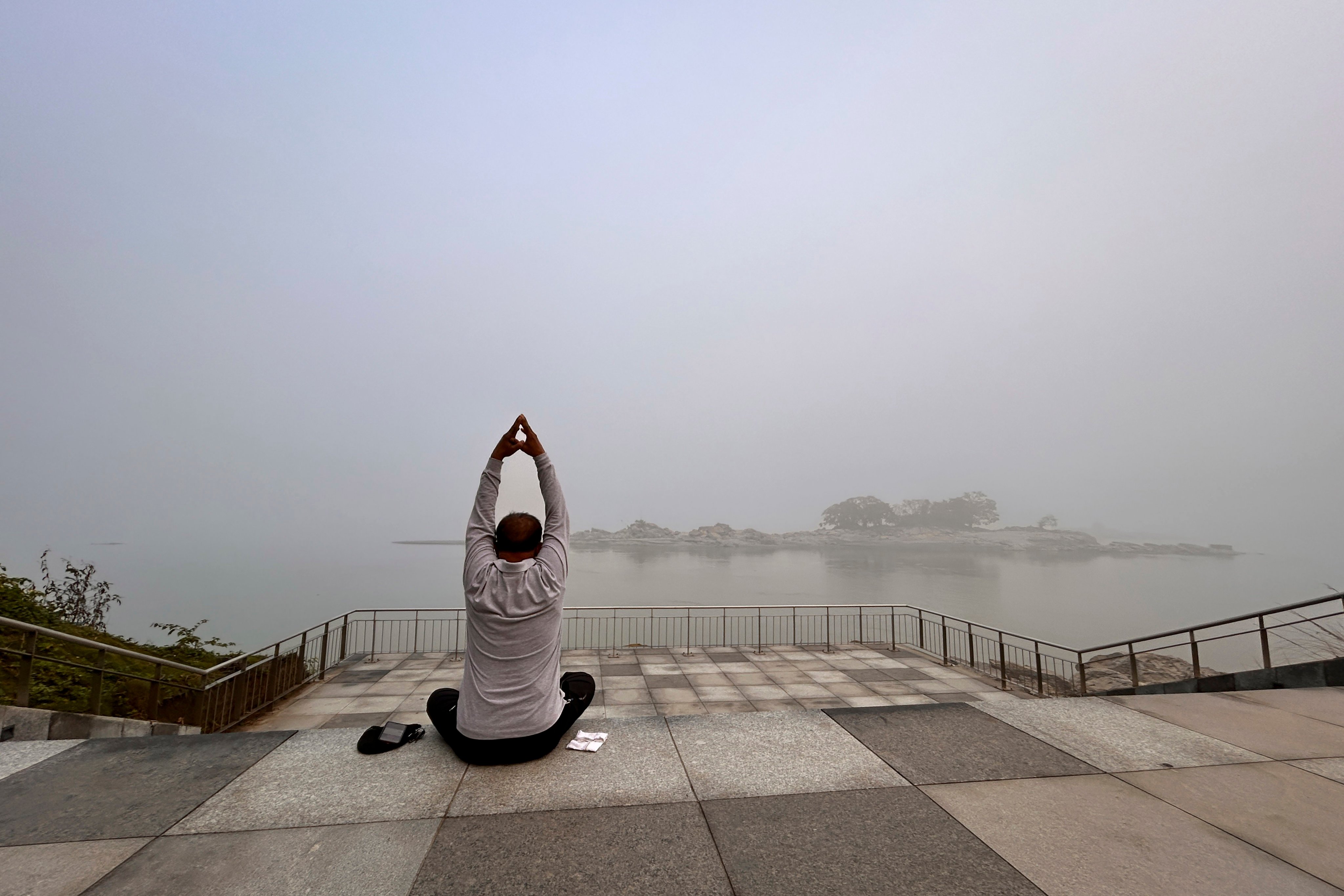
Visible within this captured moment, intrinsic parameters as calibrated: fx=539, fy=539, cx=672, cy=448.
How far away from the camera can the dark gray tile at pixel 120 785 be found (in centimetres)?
248

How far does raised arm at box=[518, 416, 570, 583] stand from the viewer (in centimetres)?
325

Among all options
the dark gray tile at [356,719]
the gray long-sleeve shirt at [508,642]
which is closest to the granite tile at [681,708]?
the dark gray tile at [356,719]

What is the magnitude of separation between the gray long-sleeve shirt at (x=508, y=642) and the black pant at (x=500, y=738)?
0.12 feet

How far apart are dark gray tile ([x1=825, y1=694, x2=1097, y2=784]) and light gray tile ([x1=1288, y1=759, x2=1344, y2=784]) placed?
1372mm

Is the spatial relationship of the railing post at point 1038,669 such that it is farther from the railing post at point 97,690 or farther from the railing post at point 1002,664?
the railing post at point 97,690

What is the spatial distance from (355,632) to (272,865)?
1307cm

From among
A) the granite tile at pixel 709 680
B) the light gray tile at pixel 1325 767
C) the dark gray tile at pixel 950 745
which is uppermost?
the dark gray tile at pixel 950 745

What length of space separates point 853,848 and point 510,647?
6.39 ft

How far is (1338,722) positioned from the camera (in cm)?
411

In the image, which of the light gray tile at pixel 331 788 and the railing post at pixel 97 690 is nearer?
the light gray tile at pixel 331 788

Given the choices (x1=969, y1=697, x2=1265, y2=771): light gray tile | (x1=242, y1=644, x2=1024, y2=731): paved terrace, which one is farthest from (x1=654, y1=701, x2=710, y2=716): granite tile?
(x1=969, y1=697, x2=1265, y2=771): light gray tile

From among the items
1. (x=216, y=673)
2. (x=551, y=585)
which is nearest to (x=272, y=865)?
(x=551, y=585)

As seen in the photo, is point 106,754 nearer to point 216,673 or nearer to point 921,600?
point 216,673

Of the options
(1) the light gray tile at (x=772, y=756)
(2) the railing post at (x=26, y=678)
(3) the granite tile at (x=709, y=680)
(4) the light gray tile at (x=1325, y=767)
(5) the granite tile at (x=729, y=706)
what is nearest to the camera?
(1) the light gray tile at (x=772, y=756)
